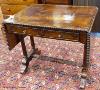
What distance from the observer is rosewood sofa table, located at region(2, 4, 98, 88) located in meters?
1.68

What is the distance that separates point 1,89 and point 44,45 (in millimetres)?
1048

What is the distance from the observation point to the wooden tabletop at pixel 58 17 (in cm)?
170

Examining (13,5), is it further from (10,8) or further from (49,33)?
(49,33)

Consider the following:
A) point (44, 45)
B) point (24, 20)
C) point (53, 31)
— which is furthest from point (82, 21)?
point (44, 45)

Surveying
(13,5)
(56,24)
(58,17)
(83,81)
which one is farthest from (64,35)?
(13,5)

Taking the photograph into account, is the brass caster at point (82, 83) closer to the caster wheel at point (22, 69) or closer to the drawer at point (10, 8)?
the caster wheel at point (22, 69)

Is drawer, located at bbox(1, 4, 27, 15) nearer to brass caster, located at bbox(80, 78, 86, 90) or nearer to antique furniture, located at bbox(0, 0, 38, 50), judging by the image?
antique furniture, located at bbox(0, 0, 38, 50)

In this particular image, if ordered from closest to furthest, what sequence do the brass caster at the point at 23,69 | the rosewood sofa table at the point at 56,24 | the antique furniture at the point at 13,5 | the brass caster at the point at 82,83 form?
the rosewood sofa table at the point at 56,24, the brass caster at the point at 82,83, the brass caster at the point at 23,69, the antique furniture at the point at 13,5

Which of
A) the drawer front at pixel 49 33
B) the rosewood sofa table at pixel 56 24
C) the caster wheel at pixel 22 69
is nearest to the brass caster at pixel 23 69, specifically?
the caster wheel at pixel 22 69

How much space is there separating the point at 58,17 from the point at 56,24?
0.15 meters

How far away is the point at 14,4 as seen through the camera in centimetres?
351

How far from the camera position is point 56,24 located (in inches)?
68.5

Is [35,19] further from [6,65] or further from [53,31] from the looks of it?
[6,65]

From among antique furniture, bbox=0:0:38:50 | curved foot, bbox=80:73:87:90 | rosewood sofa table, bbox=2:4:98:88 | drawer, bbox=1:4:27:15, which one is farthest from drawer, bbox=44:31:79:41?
drawer, bbox=1:4:27:15
